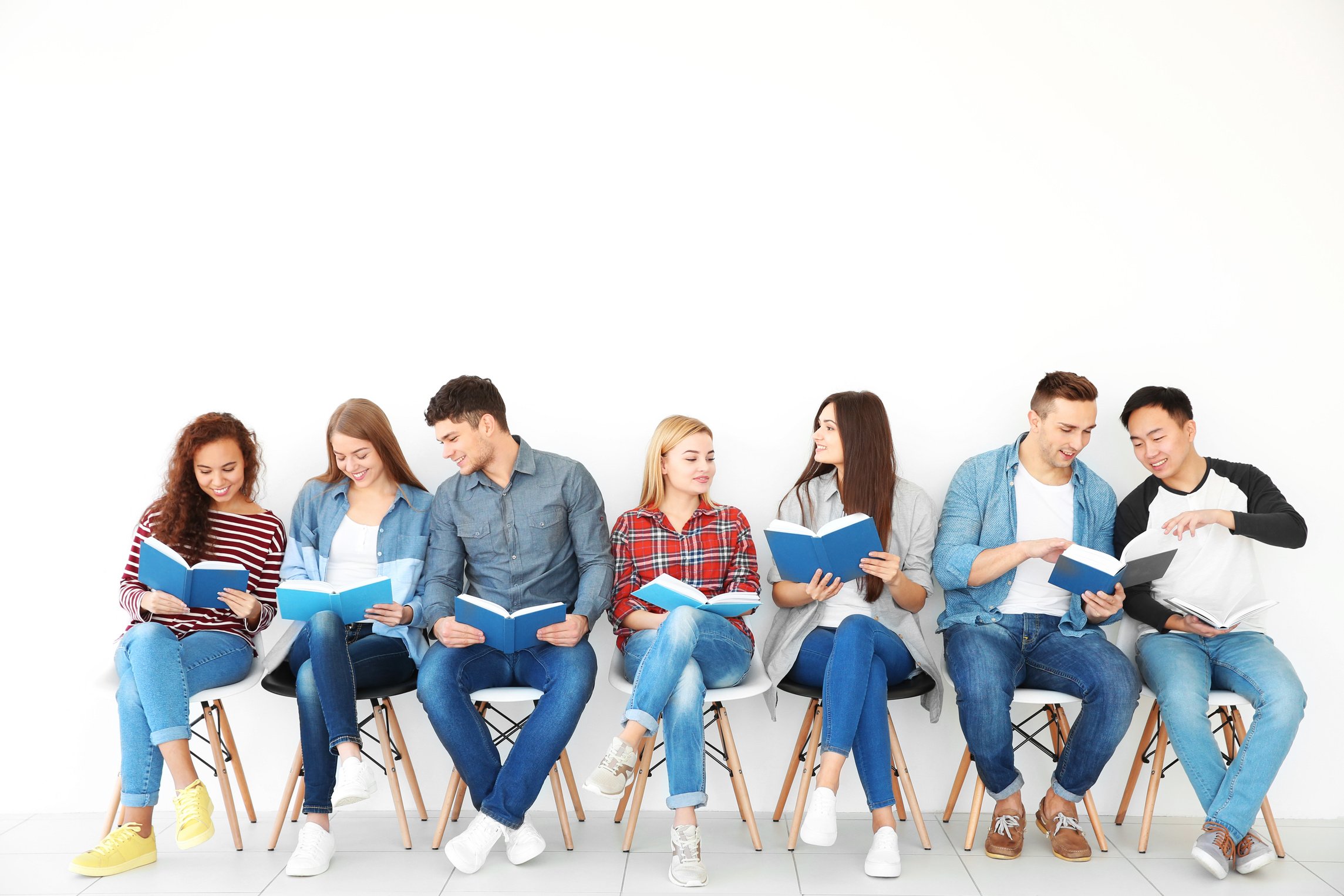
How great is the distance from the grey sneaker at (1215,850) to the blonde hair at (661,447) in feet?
5.23

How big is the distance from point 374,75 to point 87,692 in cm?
225

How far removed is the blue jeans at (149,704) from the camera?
8.63 ft

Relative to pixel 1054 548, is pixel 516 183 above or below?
above

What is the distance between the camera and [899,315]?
10.5 feet

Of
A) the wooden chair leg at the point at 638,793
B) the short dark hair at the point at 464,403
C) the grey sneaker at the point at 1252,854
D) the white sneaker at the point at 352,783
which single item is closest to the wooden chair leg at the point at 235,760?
the white sneaker at the point at 352,783

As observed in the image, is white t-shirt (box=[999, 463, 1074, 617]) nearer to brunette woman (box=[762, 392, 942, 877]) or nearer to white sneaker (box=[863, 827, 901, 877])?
brunette woman (box=[762, 392, 942, 877])

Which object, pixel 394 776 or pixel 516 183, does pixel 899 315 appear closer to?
pixel 516 183

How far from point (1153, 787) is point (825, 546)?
4.02 ft

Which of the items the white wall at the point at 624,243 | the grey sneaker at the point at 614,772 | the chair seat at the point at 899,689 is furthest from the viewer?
the white wall at the point at 624,243

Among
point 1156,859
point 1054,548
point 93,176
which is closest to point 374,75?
point 93,176

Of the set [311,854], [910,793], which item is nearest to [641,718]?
[910,793]

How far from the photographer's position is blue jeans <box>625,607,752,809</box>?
2539mm

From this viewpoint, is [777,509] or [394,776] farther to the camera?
[777,509]

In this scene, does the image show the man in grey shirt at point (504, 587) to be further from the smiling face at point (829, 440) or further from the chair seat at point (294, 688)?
the smiling face at point (829, 440)
